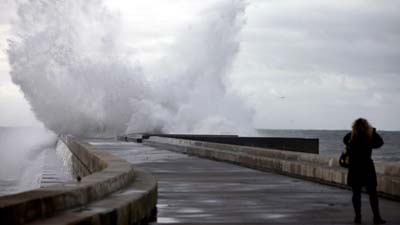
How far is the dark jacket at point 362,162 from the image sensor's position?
10.1 metres

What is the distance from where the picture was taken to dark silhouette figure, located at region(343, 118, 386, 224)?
33.1ft

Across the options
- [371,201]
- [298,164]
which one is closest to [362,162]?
[371,201]

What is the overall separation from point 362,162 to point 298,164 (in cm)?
923

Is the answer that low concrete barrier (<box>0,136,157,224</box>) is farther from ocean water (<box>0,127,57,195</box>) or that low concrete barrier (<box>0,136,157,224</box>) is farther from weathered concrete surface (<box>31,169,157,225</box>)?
ocean water (<box>0,127,57,195</box>)

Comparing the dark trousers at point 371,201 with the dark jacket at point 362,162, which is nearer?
the dark trousers at point 371,201

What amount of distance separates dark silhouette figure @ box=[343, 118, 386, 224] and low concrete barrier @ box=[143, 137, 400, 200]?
3143mm

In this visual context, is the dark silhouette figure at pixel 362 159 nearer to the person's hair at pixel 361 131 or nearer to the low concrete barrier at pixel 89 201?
the person's hair at pixel 361 131

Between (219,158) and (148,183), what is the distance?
16428 mm

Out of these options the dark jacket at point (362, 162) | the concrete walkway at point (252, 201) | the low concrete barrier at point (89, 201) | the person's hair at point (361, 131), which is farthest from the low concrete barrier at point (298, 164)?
the low concrete barrier at point (89, 201)

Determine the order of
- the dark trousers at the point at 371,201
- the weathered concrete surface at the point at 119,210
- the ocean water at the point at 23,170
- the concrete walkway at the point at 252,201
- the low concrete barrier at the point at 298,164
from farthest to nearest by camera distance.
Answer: the ocean water at the point at 23,170 < the low concrete barrier at the point at 298,164 < the concrete walkway at the point at 252,201 < the dark trousers at the point at 371,201 < the weathered concrete surface at the point at 119,210

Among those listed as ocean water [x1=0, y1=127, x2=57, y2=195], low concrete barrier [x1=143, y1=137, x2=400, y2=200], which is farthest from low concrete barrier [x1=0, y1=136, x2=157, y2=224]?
ocean water [x1=0, y1=127, x2=57, y2=195]

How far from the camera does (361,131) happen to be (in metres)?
10.1

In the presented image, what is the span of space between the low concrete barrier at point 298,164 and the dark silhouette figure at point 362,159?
3.14 meters

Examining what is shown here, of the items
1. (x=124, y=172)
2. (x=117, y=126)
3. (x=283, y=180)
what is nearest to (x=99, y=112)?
(x=117, y=126)
